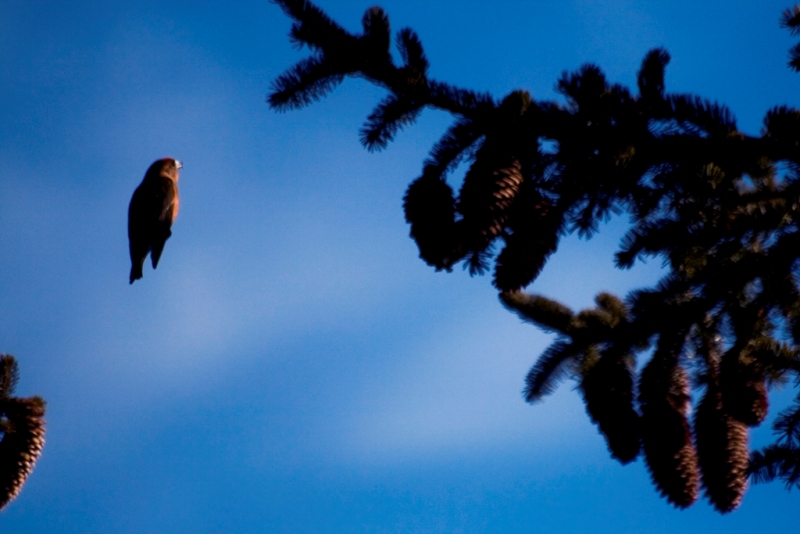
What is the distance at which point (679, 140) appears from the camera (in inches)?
91.4

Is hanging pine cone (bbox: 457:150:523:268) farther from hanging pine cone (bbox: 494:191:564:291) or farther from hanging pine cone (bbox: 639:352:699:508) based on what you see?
hanging pine cone (bbox: 639:352:699:508)

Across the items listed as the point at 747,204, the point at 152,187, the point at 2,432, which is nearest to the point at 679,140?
the point at 747,204

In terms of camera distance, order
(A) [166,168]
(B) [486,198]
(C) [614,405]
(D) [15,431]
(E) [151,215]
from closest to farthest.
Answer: (B) [486,198], (C) [614,405], (D) [15,431], (E) [151,215], (A) [166,168]

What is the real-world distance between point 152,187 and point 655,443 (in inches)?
138

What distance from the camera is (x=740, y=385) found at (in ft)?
7.22

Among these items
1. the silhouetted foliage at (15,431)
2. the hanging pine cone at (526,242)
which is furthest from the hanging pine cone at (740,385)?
the silhouetted foliage at (15,431)

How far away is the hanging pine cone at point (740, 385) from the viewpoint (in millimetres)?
2201

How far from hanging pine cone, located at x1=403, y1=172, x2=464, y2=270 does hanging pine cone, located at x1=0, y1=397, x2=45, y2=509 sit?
206 centimetres

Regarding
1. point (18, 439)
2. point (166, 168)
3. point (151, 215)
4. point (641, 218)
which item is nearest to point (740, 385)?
point (641, 218)

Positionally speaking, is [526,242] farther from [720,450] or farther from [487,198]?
[720,450]

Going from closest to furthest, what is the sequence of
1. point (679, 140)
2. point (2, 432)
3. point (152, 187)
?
1. point (679, 140)
2. point (2, 432)
3. point (152, 187)

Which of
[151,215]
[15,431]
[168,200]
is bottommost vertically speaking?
[15,431]

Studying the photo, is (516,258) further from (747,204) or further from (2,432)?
(2,432)

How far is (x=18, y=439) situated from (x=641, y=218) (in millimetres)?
2827
